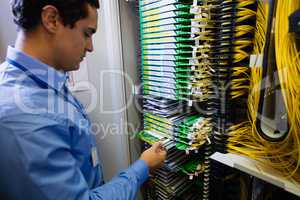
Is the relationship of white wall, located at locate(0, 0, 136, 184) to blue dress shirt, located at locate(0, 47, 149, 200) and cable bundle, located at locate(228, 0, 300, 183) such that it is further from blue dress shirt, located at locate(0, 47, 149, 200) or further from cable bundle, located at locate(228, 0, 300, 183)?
cable bundle, located at locate(228, 0, 300, 183)

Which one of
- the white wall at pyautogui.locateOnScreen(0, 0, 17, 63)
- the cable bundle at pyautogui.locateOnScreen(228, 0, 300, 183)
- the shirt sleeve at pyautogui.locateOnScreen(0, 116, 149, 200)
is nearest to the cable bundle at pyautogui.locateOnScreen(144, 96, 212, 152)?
the cable bundle at pyautogui.locateOnScreen(228, 0, 300, 183)

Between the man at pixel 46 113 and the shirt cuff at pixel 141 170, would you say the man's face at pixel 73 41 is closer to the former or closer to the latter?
the man at pixel 46 113

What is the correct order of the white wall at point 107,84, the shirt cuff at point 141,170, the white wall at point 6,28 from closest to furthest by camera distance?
the shirt cuff at point 141,170, the white wall at point 107,84, the white wall at point 6,28

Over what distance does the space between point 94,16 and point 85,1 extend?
0.06m

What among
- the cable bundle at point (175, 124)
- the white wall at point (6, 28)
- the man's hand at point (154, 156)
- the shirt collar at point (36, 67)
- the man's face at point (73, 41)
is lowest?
the man's hand at point (154, 156)

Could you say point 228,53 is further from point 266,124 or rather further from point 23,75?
point 23,75

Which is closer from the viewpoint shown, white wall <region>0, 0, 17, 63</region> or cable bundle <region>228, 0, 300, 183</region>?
cable bundle <region>228, 0, 300, 183</region>

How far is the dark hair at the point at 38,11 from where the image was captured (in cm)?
62

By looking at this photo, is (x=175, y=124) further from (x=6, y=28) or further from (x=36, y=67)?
(x=6, y=28)

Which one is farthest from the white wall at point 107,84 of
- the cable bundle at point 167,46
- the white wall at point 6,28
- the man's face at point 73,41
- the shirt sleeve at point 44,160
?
the shirt sleeve at point 44,160

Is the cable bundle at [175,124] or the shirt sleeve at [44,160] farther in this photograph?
the cable bundle at [175,124]

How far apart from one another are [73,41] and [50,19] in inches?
3.5

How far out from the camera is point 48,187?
21.4 inches

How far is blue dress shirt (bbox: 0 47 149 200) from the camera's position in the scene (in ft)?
1.78
